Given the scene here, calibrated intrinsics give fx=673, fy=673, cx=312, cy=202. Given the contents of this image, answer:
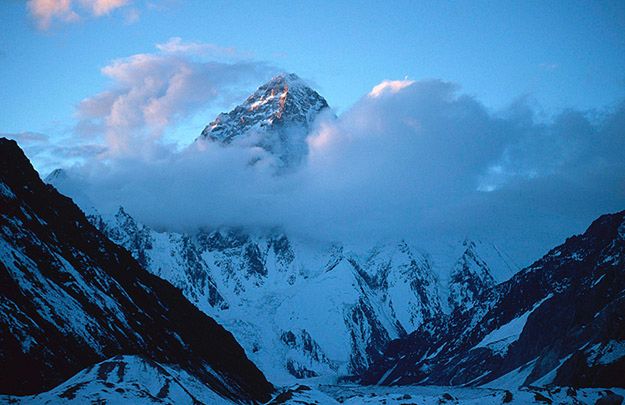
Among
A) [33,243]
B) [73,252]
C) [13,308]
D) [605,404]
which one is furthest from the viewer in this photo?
[73,252]

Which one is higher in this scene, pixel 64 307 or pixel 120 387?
pixel 64 307

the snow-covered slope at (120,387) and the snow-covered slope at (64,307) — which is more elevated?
the snow-covered slope at (64,307)

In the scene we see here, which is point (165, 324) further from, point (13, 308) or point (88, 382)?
point (88, 382)

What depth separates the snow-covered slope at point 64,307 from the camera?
11131 cm

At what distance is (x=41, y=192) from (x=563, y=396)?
140 metres

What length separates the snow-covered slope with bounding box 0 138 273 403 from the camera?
11131 cm

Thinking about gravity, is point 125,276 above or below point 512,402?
above

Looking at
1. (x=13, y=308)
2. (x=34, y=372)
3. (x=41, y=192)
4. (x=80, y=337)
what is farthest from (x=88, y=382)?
(x=41, y=192)

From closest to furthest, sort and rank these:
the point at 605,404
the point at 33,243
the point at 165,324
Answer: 1. the point at 605,404
2. the point at 33,243
3. the point at 165,324

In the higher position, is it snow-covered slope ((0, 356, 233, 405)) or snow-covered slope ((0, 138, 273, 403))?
snow-covered slope ((0, 138, 273, 403))

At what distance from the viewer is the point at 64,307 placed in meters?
134

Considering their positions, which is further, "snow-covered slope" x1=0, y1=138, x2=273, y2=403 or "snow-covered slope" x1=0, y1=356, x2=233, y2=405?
"snow-covered slope" x1=0, y1=138, x2=273, y2=403

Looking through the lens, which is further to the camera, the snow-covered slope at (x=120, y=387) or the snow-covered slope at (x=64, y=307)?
the snow-covered slope at (x=64, y=307)

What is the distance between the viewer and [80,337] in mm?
129500
